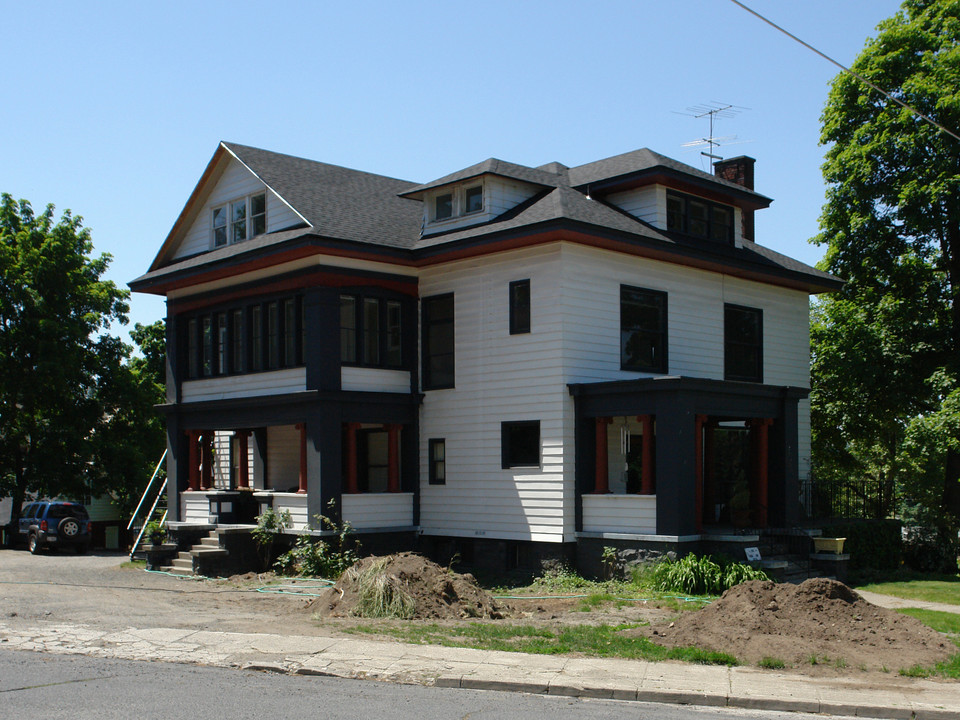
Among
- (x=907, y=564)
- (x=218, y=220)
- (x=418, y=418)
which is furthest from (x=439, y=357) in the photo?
→ (x=907, y=564)

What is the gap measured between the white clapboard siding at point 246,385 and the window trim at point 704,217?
30.8ft

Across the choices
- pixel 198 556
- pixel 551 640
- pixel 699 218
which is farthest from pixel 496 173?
A: pixel 551 640

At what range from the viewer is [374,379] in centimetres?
2298

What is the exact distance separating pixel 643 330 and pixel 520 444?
3.81 metres

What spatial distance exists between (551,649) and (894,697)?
4.05m

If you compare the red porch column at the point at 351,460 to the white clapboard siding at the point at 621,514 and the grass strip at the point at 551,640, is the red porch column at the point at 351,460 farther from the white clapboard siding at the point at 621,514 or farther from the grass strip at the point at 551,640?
the grass strip at the point at 551,640

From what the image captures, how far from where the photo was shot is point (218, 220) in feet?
85.8

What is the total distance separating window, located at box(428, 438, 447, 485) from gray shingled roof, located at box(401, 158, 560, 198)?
6.01 meters

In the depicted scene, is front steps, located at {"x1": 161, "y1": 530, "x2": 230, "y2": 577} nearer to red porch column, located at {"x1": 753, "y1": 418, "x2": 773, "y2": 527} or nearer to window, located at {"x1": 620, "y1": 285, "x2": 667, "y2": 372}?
window, located at {"x1": 620, "y1": 285, "x2": 667, "y2": 372}

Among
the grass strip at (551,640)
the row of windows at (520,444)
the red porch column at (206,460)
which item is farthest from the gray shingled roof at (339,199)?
the grass strip at (551,640)

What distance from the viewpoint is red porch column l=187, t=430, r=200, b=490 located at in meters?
26.8

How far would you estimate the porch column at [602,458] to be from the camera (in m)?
20.7

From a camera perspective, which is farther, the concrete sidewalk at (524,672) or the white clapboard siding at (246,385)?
the white clapboard siding at (246,385)

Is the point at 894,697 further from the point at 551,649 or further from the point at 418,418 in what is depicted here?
the point at 418,418
